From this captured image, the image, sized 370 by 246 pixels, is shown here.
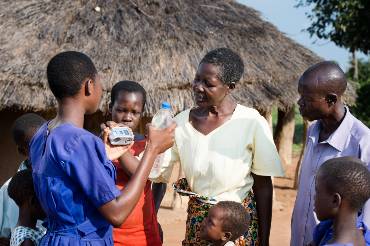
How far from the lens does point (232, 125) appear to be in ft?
9.40

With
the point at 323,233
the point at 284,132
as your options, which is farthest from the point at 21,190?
the point at 284,132

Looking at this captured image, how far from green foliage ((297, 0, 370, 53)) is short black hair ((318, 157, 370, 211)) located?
1030 centimetres

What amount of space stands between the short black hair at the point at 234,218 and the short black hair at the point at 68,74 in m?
0.89

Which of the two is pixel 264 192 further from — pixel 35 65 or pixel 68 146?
pixel 35 65

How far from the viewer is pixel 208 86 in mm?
2857

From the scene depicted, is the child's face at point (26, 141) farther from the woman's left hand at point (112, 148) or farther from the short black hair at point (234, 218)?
the short black hair at point (234, 218)

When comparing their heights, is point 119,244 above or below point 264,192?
below

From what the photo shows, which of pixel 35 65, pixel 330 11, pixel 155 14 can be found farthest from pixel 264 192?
pixel 330 11

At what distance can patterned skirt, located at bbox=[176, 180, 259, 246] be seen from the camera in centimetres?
288

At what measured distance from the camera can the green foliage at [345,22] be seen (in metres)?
12.1

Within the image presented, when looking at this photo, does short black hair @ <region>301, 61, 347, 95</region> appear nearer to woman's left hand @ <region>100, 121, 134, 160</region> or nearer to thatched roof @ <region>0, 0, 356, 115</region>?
woman's left hand @ <region>100, 121, 134, 160</region>

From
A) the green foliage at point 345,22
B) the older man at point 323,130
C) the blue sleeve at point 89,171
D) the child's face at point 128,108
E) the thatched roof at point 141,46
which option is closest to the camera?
the blue sleeve at point 89,171

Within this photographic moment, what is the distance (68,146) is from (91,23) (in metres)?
6.12

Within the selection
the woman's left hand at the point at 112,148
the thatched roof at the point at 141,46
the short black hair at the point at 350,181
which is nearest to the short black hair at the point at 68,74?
the woman's left hand at the point at 112,148
